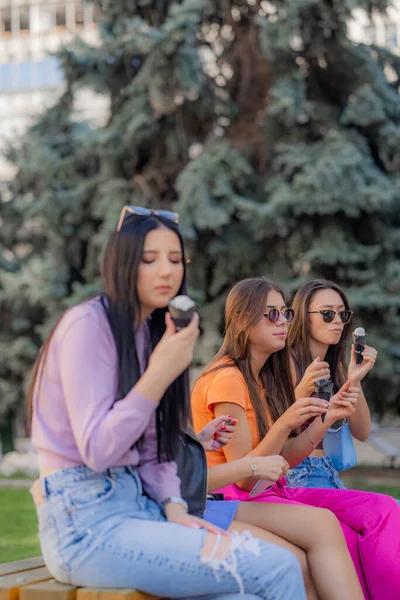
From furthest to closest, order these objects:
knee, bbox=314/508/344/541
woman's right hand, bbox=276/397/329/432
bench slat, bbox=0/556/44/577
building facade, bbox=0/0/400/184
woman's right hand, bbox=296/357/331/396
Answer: building facade, bbox=0/0/400/184, woman's right hand, bbox=296/357/331/396, woman's right hand, bbox=276/397/329/432, knee, bbox=314/508/344/541, bench slat, bbox=0/556/44/577

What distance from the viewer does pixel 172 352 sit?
7.73 ft

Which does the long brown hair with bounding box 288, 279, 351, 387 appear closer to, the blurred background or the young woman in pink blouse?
the young woman in pink blouse

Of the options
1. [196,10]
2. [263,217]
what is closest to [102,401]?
[263,217]

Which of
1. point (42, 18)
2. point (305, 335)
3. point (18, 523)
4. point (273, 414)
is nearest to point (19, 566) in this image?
point (273, 414)

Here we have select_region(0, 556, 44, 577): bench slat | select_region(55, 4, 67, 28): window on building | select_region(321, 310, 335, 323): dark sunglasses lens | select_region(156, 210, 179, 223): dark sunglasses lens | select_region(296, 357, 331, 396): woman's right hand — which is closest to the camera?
select_region(156, 210, 179, 223): dark sunglasses lens

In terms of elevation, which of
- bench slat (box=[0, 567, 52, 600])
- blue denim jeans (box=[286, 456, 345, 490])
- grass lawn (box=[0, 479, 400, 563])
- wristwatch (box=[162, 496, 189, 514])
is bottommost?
grass lawn (box=[0, 479, 400, 563])

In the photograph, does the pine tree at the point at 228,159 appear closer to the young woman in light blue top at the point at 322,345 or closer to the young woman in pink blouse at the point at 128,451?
the young woman in light blue top at the point at 322,345

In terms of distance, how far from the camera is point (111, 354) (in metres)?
2.40

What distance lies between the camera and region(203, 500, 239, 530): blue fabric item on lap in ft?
9.11

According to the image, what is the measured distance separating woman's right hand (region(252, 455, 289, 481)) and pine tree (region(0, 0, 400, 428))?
810cm

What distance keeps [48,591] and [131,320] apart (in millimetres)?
724

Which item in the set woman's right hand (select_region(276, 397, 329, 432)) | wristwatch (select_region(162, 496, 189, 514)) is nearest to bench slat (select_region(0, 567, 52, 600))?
wristwatch (select_region(162, 496, 189, 514))

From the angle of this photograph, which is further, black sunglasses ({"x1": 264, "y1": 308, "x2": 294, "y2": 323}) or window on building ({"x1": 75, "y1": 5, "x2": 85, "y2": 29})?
window on building ({"x1": 75, "y1": 5, "x2": 85, "y2": 29})

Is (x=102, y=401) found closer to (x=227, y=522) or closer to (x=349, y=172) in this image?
(x=227, y=522)
